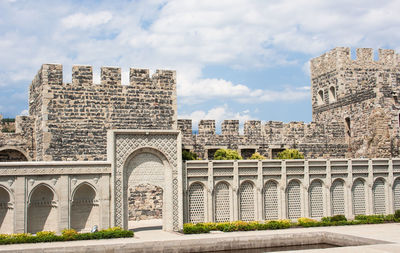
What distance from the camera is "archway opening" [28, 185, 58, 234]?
19.2 meters

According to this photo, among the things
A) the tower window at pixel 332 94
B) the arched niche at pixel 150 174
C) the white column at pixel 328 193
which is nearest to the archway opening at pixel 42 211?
the arched niche at pixel 150 174

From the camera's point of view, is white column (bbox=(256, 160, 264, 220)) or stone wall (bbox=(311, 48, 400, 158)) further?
stone wall (bbox=(311, 48, 400, 158))

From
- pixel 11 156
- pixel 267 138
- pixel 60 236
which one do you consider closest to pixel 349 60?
pixel 267 138

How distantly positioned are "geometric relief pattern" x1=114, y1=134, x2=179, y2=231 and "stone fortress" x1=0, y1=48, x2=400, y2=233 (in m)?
0.04

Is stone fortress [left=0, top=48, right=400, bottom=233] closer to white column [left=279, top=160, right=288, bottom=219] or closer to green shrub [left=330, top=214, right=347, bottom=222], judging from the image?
white column [left=279, top=160, right=288, bottom=219]

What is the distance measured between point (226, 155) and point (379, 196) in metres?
7.81

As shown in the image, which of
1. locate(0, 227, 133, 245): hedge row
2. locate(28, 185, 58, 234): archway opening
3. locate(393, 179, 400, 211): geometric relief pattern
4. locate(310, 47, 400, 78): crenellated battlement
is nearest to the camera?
locate(0, 227, 133, 245): hedge row

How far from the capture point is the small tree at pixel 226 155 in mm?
25253

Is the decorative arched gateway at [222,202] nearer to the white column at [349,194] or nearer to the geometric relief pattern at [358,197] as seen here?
the white column at [349,194]

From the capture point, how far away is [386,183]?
24672mm

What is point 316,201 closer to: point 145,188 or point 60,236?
point 145,188

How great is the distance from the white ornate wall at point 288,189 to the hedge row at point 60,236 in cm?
378

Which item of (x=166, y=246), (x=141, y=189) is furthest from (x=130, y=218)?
(x=166, y=246)

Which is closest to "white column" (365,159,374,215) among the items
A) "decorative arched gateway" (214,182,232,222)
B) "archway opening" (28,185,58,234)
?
"decorative arched gateway" (214,182,232,222)
